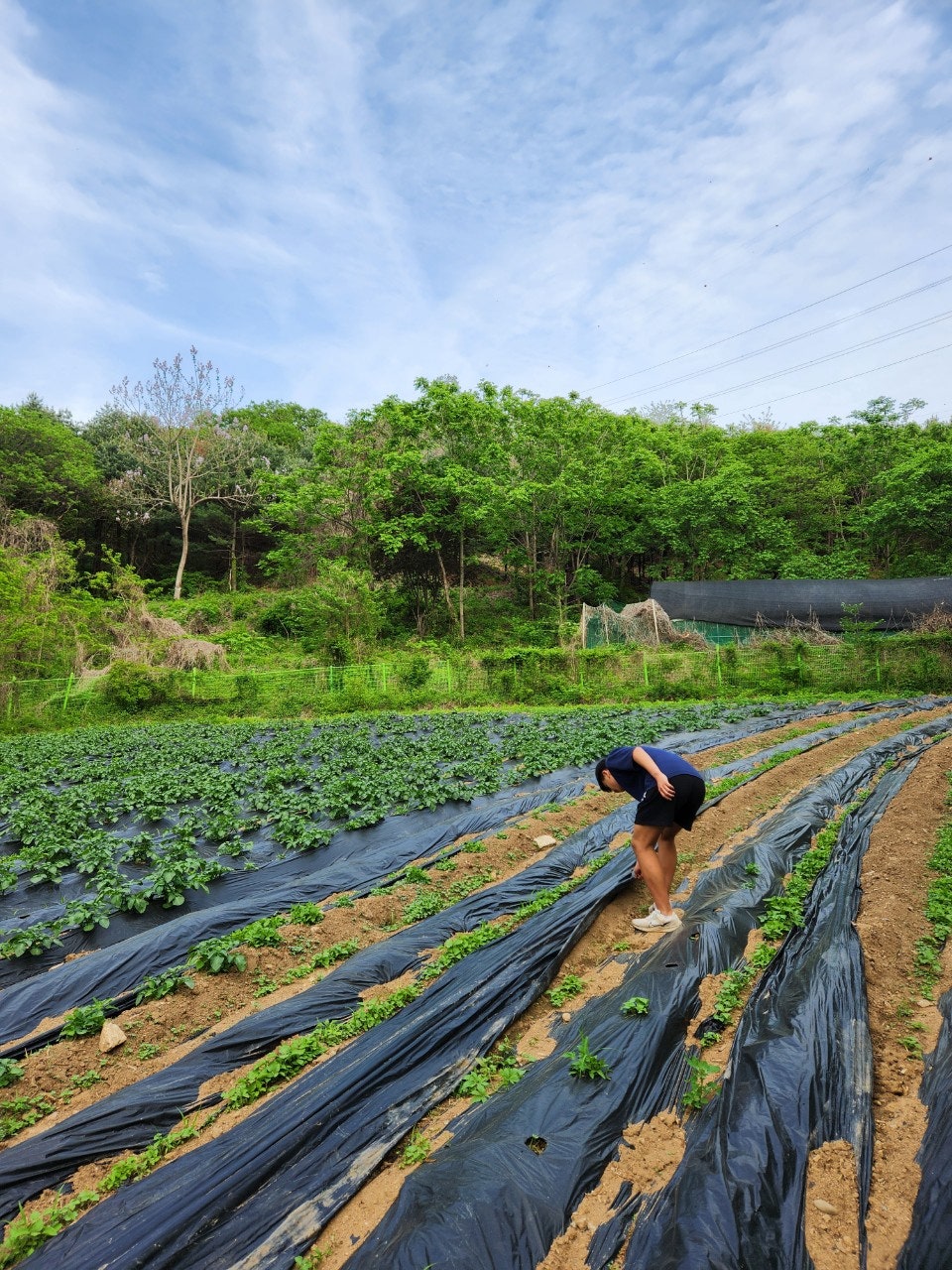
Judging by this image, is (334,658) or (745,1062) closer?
(745,1062)

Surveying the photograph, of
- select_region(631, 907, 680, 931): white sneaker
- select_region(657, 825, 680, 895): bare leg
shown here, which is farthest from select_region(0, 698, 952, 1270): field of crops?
select_region(657, 825, 680, 895): bare leg

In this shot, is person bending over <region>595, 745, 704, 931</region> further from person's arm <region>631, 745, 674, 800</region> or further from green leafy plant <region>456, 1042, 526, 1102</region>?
green leafy plant <region>456, 1042, 526, 1102</region>

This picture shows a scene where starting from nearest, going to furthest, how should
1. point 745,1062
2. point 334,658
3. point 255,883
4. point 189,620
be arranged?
point 745,1062 < point 255,883 < point 334,658 < point 189,620

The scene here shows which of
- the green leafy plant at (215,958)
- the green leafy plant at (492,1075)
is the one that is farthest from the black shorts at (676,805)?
the green leafy plant at (215,958)

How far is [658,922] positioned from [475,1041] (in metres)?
1.82

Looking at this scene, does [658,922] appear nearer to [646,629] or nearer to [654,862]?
[654,862]

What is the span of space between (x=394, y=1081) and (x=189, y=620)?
97.4 feet

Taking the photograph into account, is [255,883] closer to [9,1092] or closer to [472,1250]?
[9,1092]

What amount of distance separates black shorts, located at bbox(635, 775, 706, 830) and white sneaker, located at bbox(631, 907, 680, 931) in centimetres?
74

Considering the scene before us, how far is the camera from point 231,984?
412 cm

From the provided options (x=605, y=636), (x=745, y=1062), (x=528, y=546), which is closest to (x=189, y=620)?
(x=528, y=546)

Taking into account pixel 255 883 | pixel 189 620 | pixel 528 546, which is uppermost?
pixel 528 546

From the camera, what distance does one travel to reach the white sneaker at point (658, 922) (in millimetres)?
4406

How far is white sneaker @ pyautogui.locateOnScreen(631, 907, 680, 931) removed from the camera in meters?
4.41
